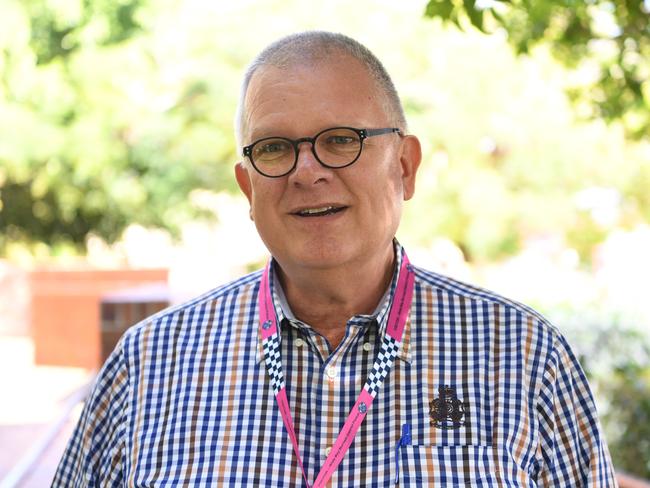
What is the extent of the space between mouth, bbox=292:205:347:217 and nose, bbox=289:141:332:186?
59mm

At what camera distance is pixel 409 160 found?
207 cm

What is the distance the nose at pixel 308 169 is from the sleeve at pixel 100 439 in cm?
63

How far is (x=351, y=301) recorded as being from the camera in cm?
200

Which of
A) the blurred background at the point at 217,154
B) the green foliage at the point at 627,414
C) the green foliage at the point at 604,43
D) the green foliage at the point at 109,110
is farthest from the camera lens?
the green foliage at the point at 109,110

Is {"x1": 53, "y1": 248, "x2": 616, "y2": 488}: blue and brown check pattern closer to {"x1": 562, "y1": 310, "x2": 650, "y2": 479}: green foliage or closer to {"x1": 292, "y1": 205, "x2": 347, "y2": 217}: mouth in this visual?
{"x1": 292, "y1": 205, "x2": 347, "y2": 217}: mouth

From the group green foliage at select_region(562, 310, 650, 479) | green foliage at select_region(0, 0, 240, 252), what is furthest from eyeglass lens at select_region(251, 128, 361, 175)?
green foliage at select_region(0, 0, 240, 252)

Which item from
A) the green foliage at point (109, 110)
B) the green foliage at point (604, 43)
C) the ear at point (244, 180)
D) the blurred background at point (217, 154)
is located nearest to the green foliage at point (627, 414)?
the green foliage at point (604, 43)

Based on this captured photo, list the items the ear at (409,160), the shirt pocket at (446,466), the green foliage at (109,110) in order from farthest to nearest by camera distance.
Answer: the green foliage at (109,110) < the ear at (409,160) < the shirt pocket at (446,466)

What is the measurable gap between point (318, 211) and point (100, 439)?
2.45 feet

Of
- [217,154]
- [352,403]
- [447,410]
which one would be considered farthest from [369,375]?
[217,154]

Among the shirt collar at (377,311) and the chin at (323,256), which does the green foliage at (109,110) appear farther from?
the chin at (323,256)

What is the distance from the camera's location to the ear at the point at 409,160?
6.74 feet

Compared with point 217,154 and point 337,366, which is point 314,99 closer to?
point 337,366

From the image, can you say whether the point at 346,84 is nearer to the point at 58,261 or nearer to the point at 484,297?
the point at 484,297
